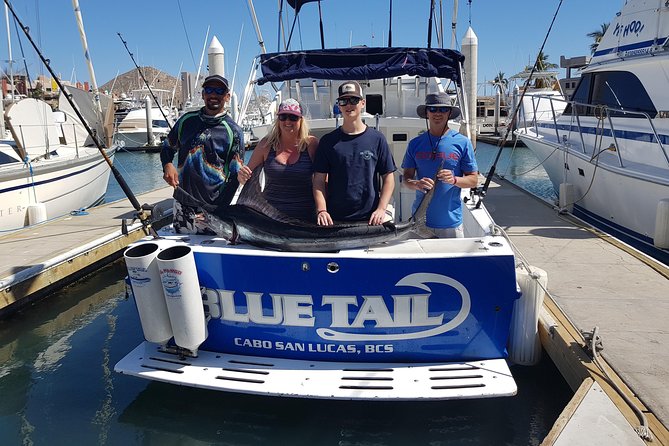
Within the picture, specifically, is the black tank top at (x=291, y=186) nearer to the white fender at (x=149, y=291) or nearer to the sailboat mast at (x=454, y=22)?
the white fender at (x=149, y=291)

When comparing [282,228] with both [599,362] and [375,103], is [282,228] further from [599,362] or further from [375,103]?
[375,103]

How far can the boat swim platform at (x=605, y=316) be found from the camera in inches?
121

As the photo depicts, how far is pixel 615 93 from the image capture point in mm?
9016

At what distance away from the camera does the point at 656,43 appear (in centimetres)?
813

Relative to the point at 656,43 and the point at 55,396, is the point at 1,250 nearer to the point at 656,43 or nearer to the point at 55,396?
the point at 55,396

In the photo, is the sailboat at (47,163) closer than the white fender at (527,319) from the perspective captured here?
No

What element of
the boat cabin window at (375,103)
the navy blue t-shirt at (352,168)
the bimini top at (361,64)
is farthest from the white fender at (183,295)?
the boat cabin window at (375,103)

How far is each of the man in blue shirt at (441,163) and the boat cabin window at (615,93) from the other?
4700mm

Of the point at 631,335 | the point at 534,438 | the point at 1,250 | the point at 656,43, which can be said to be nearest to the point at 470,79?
the point at 656,43

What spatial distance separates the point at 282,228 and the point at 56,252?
4356 millimetres

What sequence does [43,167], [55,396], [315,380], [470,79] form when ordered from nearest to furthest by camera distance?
[315,380], [55,396], [470,79], [43,167]

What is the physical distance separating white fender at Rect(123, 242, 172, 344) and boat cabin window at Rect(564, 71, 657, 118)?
660 centimetres

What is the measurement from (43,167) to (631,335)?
956 centimetres

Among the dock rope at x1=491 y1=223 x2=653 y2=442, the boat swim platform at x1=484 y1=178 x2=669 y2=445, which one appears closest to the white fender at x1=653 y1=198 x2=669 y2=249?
the boat swim platform at x1=484 y1=178 x2=669 y2=445
